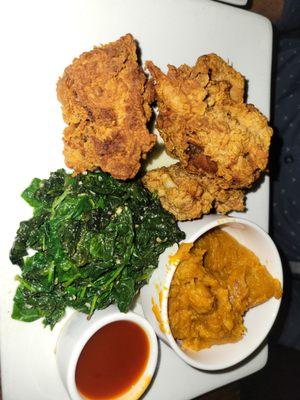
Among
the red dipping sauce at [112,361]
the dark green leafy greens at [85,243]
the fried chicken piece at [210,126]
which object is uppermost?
the fried chicken piece at [210,126]

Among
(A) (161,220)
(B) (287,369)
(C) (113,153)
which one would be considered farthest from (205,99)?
(B) (287,369)

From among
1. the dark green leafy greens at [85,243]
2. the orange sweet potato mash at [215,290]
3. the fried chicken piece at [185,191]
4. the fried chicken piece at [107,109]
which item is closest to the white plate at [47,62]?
the dark green leafy greens at [85,243]

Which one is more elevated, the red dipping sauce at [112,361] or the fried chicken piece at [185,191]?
the fried chicken piece at [185,191]

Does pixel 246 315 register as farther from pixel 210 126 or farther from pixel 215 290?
pixel 210 126

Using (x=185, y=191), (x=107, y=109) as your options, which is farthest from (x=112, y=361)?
(x=107, y=109)

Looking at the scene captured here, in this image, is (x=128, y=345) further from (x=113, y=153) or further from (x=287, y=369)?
(x=287, y=369)

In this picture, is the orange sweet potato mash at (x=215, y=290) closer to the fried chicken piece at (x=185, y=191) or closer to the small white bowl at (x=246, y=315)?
the small white bowl at (x=246, y=315)

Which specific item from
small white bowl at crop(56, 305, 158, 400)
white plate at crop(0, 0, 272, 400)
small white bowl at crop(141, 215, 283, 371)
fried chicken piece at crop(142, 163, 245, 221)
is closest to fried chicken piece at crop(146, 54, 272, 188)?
fried chicken piece at crop(142, 163, 245, 221)
